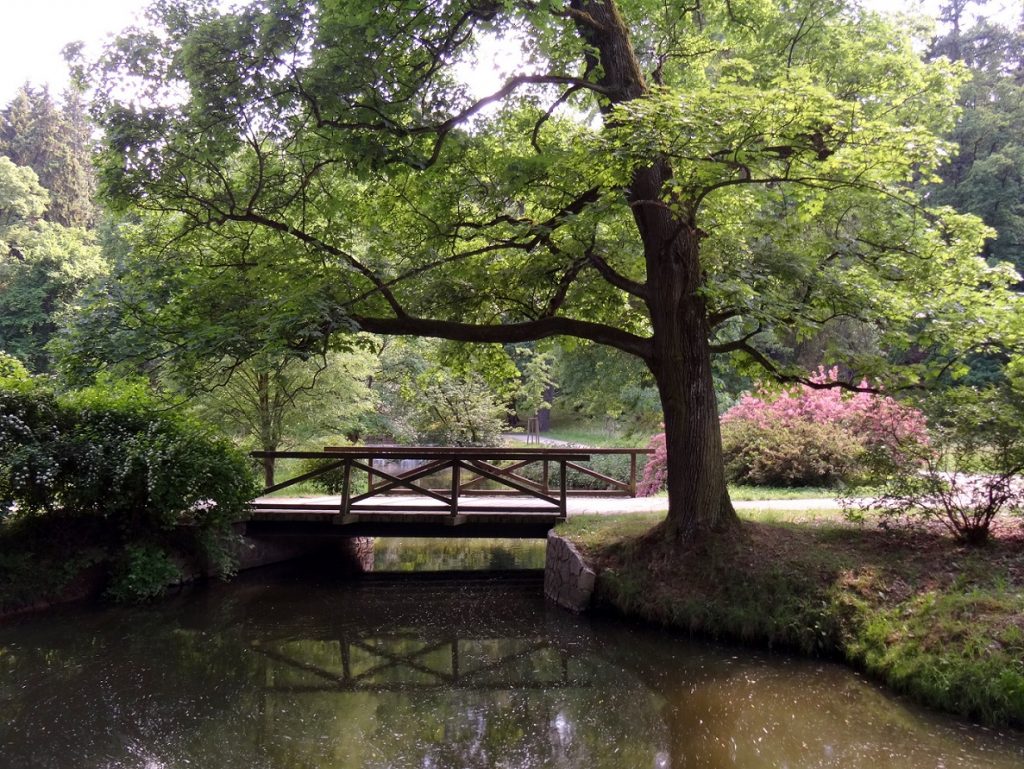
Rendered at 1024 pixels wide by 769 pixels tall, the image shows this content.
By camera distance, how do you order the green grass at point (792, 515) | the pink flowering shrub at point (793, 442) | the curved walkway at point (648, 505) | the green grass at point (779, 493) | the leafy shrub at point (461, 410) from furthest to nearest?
the leafy shrub at point (461, 410) < the pink flowering shrub at point (793, 442) < the green grass at point (779, 493) < the curved walkway at point (648, 505) < the green grass at point (792, 515)

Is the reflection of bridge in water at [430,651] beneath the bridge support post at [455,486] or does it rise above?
beneath

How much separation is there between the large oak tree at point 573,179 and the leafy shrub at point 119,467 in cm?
218

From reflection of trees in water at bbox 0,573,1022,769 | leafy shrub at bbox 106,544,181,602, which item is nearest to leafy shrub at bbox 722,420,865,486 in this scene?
reflection of trees in water at bbox 0,573,1022,769

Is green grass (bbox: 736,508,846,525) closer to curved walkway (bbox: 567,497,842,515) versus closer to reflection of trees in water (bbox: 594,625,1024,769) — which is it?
curved walkway (bbox: 567,497,842,515)

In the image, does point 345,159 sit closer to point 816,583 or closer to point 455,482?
point 455,482

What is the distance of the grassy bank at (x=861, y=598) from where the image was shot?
557 centimetres

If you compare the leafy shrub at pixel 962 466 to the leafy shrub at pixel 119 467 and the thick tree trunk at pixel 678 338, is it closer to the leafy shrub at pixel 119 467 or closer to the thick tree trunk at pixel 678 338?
the thick tree trunk at pixel 678 338

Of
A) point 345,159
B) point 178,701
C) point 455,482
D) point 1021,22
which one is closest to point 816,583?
point 455,482

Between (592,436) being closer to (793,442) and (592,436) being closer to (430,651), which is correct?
(793,442)

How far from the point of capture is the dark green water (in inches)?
194

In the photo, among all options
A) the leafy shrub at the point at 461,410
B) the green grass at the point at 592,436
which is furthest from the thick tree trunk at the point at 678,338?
the green grass at the point at 592,436

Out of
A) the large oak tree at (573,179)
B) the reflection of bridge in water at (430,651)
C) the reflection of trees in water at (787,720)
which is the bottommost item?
the reflection of bridge in water at (430,651)

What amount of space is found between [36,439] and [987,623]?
10.1 meters

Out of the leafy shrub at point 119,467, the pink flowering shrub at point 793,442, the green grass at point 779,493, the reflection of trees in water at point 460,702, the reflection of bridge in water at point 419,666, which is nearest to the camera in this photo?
the reflection of trees in water at point 460,702
